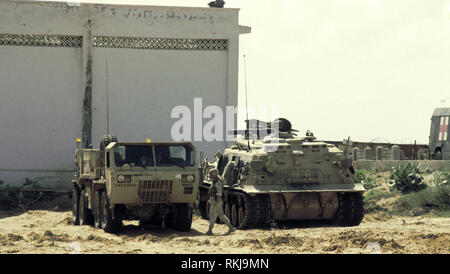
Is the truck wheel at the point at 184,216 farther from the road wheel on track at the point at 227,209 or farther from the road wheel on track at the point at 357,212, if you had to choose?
the road wheel on track at the point at 357,212

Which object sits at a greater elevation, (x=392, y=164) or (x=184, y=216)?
(x=392, y=164)

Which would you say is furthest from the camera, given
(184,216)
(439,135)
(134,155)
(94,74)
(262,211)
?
(439,135)

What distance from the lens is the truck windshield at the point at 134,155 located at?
656 inches

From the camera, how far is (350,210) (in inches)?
730

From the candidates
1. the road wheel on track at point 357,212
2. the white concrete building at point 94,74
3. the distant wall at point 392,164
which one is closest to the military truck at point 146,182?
the road wheel on track at point 357,212

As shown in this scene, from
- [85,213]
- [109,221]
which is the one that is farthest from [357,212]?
[85,213]

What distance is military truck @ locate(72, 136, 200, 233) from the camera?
54.2 ft

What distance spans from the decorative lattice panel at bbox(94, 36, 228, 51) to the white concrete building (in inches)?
1.3

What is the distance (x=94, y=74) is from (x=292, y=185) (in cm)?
982

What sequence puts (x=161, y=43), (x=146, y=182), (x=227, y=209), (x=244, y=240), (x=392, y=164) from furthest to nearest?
(x=392, y=164) → (x=161, y=43) → (x=227, y=209) → (x=146, y=182) → (x=244, y=240)

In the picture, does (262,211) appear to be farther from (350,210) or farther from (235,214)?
(350,210)

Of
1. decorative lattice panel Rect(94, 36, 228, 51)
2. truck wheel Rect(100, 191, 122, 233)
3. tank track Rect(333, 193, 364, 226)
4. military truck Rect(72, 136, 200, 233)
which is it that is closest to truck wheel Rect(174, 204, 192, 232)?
military truck Rect(72, 136, 200, 233)
